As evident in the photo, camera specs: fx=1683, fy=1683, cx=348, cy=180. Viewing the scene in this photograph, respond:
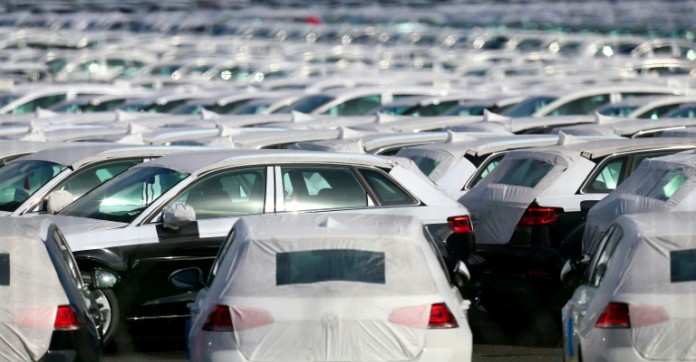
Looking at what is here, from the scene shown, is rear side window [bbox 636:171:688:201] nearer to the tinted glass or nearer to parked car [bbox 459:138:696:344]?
parked car [bbox 459:138:696:344]

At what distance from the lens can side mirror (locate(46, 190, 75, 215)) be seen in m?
11.8

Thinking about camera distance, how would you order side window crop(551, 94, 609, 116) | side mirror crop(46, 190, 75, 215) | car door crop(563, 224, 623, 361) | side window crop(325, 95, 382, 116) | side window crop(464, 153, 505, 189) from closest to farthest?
1. car door crop(563, 224, 623, 361)
2. side mirror crop(46, 190, 75, 215)
3. side window crop(464, 153, 505, 189)
4. side window crop(551, 94, 609, 116)
5. side window crop(325, 95, 382, 116)

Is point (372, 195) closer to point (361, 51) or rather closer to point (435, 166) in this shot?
point (435, 166)

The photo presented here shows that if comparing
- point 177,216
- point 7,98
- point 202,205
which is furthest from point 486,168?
point 7,98

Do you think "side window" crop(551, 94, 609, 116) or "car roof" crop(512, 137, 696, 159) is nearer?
"car roof" crop(512, 137, 696, 159)

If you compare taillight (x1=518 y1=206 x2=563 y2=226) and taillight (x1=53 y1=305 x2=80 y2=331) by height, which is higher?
taillight (x1=53 y1=305 x2=80 y2=331)

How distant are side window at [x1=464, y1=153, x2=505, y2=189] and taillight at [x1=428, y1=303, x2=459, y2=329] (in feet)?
22.3

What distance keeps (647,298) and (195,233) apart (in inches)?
174

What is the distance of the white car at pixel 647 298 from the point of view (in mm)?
7156

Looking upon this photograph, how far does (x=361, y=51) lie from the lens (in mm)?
49188

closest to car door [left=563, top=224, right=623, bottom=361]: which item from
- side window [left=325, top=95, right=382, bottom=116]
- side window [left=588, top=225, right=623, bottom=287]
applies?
side window [left=588, top=225, right=623, bottom=287]

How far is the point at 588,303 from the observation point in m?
7.99

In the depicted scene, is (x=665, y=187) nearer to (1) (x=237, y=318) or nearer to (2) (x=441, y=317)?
(2) (x=441, y=317)

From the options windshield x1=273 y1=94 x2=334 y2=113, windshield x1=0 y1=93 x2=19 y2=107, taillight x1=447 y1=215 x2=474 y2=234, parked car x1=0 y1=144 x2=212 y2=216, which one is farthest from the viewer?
windshield x1=0 y1=93 x2=19 y2=107
